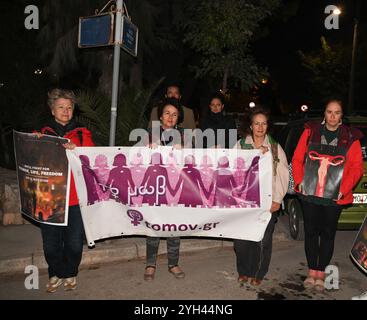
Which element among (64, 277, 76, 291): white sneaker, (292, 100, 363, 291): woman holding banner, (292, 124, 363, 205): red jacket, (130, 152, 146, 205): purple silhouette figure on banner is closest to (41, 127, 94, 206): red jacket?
(130, 152, 146, 205): purple silhouette figure on banner

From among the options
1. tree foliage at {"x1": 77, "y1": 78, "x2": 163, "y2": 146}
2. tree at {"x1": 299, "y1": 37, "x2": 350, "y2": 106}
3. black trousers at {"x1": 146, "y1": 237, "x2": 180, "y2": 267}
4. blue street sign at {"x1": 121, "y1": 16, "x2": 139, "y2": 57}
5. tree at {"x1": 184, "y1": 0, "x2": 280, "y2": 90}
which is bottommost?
black trousers at {"x1": 146, "y1": 237, "x2": 180, "y2": 267}

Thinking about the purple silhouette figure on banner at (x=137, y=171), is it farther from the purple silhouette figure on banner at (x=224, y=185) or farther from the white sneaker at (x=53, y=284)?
the white sneaker at (x=53, y=284)

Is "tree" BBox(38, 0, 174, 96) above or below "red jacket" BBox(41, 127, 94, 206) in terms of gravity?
above

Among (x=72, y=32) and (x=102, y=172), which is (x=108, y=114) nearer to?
(x=102, y=172)

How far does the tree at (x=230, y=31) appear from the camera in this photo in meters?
8.19

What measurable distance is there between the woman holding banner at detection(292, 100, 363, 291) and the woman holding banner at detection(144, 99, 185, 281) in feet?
4.31

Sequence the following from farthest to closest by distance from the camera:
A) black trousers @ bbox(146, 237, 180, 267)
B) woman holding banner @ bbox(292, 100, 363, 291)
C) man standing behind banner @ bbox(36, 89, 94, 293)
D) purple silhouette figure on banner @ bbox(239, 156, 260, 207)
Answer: black trousers @ bbox(146, 237, 180, 267) < purple silhouette figure on banner @ bbox(239, 156, 260, 207) < woman holding banner @ bbox(292, 100, 363, 291) < man standing behind banner @ bbox(36, 89, 94, 293)

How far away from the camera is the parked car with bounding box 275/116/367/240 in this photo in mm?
5336

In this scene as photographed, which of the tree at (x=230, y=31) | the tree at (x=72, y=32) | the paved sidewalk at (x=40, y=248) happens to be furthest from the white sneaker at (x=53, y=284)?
the tree at (x=230, y=31)

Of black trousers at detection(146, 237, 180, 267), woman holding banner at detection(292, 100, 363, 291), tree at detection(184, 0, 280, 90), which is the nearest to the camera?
woman holding banner at detection(292, 100, 363, 291)

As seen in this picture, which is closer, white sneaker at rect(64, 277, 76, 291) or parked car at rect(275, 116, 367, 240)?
white sneaker at rect(64, 277, 76, 291)

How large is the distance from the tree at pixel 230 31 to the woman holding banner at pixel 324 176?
4415 mm

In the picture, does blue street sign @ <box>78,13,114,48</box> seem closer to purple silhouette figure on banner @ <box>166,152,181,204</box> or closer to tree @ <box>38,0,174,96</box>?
purple silhouette figure on banner @ <box>166,152,181,204</box>

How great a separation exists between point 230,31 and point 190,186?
4.74 metres
